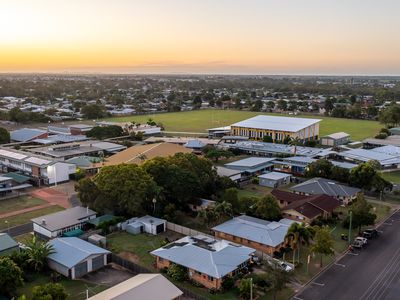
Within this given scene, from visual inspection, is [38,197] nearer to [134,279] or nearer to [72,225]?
[72,225]

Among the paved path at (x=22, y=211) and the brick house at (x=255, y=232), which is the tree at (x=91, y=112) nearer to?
the paved path at (x=22, y=211)

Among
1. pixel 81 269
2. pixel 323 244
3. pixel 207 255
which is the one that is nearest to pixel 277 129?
pixel 323 244

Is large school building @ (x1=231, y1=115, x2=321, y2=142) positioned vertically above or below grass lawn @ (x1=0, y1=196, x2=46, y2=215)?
above

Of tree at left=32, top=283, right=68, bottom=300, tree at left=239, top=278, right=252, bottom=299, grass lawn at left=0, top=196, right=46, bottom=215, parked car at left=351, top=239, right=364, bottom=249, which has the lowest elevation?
grass lawn at left=0, top=196, right=46, bottom=215

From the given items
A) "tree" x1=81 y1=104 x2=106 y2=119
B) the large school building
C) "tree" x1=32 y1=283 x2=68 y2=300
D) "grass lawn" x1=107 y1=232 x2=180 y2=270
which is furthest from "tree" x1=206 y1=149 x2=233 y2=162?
"tree" x1=81 y1=104 x2=106 y2=119

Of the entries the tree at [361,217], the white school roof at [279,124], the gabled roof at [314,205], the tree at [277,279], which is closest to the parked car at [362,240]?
the tree at [361,217]

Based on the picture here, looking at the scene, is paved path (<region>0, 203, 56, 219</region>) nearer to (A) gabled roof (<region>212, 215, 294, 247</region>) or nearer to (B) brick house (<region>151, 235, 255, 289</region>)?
(B) brick house (<region>151, 235, 255, 289</region>)
